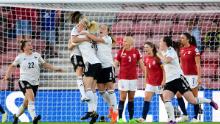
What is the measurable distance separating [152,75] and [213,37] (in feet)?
9.77

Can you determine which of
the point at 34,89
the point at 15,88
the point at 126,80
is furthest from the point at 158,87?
the point at 15,88

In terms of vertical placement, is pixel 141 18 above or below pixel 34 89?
above

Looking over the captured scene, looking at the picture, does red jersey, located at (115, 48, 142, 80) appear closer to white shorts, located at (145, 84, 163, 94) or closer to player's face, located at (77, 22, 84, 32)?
white shorts, located at (145, 84, 163, 94)

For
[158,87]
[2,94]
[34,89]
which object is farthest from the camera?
[2,94]

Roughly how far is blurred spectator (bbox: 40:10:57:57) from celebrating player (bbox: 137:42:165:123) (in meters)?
3.50

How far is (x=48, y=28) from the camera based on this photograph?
18.6 metres

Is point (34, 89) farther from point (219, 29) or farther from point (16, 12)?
point (219, 29)

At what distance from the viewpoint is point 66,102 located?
17938 millimetres

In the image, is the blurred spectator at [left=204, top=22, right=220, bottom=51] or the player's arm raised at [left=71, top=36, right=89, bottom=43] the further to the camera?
the blurred spectator at [left=204, top=22, right=220, bottom=51]

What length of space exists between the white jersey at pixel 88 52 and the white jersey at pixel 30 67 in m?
1.94

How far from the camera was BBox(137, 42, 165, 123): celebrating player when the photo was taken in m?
15.7

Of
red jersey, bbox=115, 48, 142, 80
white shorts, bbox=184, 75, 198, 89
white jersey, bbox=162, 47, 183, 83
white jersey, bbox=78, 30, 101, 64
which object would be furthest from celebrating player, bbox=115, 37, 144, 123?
white jersey, bbox=78, 30, 101, 64

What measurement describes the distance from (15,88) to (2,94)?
44cm

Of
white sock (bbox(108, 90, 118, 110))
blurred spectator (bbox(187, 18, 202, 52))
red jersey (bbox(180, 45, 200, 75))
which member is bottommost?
white sock (bbox(108, 90, 118, 110))
